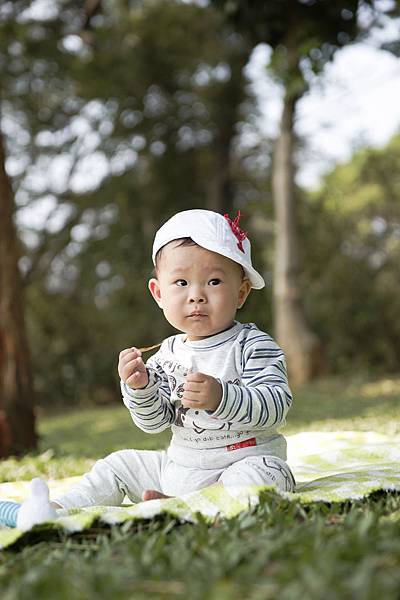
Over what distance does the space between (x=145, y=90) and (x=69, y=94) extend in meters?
1.23

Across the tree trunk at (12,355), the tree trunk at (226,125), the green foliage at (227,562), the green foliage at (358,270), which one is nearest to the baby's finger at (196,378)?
the green foliage at (227,562)

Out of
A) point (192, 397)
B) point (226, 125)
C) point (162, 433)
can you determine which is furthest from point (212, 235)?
point (226, 125)

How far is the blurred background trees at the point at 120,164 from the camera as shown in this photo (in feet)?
38.5

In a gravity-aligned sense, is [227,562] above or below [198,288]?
below

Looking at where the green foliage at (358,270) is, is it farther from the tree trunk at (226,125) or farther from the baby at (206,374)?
the baby at (206,374)

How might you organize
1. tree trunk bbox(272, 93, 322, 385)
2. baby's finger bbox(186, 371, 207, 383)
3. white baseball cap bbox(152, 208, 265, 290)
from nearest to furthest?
baby's finger bbox(186, 371, 207, 383) < white baseball cap bbox(152, 208, 265, 290) < tree trunk bbox(272, 93, 322, 385)

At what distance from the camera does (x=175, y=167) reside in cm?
1257

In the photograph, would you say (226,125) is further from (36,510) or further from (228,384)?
(36,510)

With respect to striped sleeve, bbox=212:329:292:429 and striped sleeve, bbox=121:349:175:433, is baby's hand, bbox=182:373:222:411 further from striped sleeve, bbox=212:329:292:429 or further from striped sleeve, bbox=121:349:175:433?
striped sleeve, bbox=121:349:175:433

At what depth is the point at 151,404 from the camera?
7.39 feet

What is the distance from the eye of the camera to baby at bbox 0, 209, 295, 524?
2.17m

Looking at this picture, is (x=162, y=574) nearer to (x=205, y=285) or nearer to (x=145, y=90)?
(x=205, y=285)

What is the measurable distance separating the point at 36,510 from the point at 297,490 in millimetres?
784

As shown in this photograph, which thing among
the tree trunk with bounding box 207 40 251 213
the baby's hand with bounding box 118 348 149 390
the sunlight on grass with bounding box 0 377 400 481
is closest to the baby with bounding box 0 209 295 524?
the baby's hand with bounding box 118 348 149 390
